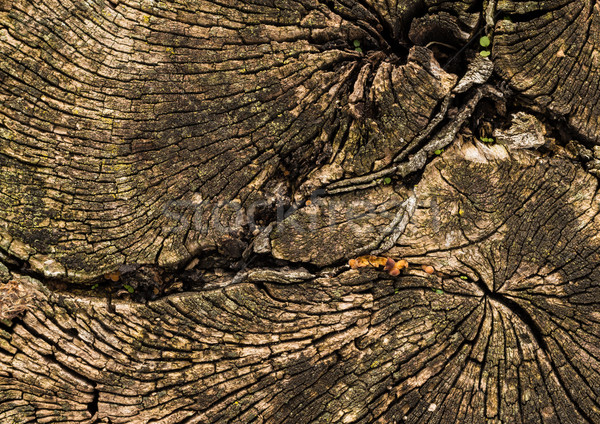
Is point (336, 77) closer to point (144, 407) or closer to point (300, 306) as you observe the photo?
point (300, 306)

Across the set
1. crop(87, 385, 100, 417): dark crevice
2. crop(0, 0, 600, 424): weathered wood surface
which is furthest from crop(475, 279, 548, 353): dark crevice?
crop(87, 385, 100, 417): dark crevice

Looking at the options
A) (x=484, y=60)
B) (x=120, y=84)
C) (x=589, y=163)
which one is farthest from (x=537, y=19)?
(x=120, y=84)

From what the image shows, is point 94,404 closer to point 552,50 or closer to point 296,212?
point 296,212

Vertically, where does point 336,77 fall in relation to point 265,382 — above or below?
above

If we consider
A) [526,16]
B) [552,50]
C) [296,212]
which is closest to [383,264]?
[296,212]

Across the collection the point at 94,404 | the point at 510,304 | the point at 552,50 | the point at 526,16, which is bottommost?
the point at 510,304

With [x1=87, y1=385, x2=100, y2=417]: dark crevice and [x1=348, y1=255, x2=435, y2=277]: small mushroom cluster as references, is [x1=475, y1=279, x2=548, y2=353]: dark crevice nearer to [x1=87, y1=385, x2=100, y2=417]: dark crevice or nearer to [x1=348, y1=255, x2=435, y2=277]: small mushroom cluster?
[x1=348, y1=255, x2=435, y2=277]: small mushroom cluster
